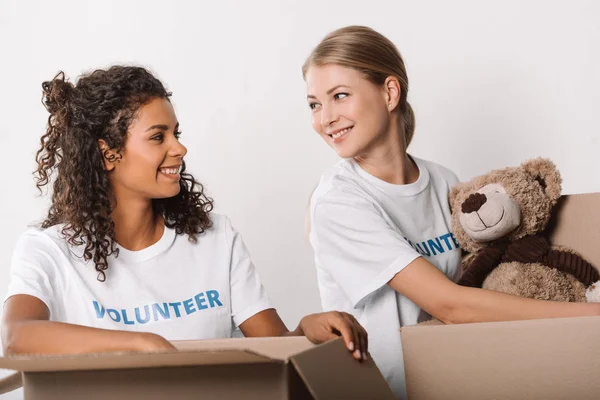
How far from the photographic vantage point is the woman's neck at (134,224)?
57.3 inches

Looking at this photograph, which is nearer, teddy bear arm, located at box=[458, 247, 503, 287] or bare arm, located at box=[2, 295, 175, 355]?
bare arm, located at box=[2, 295, 175, 355]

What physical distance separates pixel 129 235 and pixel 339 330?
0.66 m

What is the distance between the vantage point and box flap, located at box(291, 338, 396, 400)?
677 millimetres

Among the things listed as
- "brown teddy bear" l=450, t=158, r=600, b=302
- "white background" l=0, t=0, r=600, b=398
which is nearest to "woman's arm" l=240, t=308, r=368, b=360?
"brown teddy bear" l=450, t=158, r=600, b=302

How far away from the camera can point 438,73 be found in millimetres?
1993

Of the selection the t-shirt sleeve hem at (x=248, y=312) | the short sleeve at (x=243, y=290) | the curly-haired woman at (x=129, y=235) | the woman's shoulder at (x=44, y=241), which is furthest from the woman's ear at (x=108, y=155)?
the t-shirt sleeve hem at (x=248, y=312)

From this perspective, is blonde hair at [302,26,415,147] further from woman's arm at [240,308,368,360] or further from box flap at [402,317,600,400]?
box flap at [402,317,600,400]

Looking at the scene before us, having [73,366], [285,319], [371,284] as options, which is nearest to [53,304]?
[371,284]

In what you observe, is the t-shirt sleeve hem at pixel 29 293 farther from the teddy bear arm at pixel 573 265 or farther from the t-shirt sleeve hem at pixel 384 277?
the teddy bear arm at pixel 573 265

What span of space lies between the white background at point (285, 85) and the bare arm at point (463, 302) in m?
0.78

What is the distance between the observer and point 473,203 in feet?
4.42

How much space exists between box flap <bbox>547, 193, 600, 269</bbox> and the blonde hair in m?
0.39

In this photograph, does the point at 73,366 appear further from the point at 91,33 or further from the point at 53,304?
the point at 91,33

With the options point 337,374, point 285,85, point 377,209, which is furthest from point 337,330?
point 285,85
